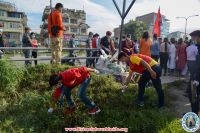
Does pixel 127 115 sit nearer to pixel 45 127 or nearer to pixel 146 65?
pixel 146 65

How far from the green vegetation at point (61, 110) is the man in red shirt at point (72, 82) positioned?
18 cm

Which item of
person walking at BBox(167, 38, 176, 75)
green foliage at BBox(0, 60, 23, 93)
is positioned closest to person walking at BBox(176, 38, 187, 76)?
person walking at BBox(167, 38, 176, 75)

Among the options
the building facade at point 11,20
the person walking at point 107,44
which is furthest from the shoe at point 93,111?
the building facade at point 11,20

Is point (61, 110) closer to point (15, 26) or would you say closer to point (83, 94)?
point (83, 94)

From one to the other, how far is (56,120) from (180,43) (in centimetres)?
676

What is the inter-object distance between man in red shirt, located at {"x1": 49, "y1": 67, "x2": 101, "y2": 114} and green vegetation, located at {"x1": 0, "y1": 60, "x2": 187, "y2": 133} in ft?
0.61

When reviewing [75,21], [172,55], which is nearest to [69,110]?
[172,55]

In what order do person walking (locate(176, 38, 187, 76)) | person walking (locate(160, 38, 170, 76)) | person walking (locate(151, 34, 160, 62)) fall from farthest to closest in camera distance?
1. person walking (locate(160, 38, 170, 76))
2. person walking (locate(176, 38, 187, 76))
3. person walking (locate(151, 34, 160, 62))

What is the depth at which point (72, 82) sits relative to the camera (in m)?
5.05

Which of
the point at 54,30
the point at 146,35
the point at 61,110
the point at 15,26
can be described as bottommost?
the point at 61,110

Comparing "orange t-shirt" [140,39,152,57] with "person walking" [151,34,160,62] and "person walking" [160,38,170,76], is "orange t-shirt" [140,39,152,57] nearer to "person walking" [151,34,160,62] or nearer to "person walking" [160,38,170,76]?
"person walking" [151,34,160,62]

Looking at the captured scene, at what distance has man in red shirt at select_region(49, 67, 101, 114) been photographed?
16.3 ft

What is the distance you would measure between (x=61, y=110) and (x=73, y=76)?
0.92m

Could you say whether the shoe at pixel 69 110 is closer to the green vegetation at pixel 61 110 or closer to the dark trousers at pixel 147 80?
the green vegetation at pixel 61 110
